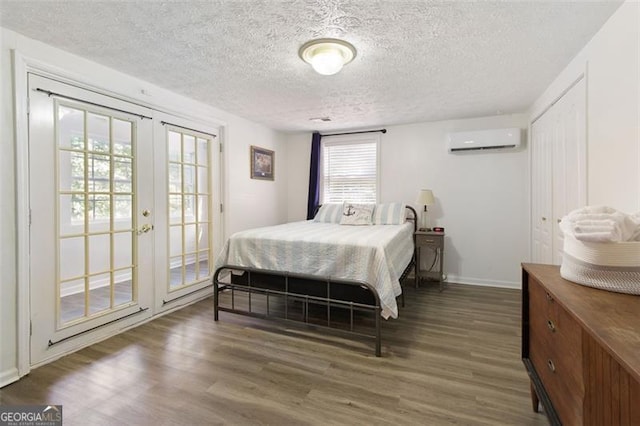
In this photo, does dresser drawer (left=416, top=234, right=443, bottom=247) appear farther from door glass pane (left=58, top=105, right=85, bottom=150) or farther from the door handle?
door glass pane (left=58, top=105, right=85, bottom=150)

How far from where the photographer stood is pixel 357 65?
2461 mm

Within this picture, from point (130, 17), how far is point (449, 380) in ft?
10.0

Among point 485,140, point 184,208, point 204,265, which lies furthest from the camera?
point 485,140

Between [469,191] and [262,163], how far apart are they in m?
3.05

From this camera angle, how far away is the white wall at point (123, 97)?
6.27ft

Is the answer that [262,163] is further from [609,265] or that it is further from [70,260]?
[609,265]

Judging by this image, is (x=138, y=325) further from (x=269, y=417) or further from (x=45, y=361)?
(x=269, y=417)

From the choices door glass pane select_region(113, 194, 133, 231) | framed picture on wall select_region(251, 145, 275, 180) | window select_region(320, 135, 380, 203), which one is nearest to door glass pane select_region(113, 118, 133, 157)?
door glass pane select_region(113, 194, 133, 231)

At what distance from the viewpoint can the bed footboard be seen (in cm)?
238

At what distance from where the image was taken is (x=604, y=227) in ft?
3.65

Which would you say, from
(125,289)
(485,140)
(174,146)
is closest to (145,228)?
(125,289)

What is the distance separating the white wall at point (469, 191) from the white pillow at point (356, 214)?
1.84 ft

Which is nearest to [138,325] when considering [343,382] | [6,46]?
[343,382]

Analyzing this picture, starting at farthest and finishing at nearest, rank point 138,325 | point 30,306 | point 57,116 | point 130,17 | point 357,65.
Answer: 1. point 138,325
2. point 357,65
3. point 57,116
4. point 30,306
5. point 130,17
